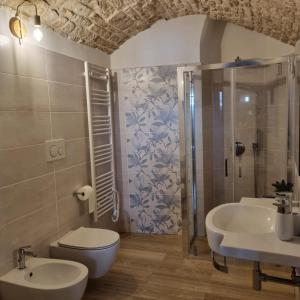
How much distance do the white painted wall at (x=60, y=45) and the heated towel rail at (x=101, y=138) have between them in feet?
0.40

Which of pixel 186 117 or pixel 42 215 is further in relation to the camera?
pixel 186 117

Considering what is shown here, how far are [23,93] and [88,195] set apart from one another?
1127 mm

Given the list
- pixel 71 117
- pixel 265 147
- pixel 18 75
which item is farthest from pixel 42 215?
pixel 265 147

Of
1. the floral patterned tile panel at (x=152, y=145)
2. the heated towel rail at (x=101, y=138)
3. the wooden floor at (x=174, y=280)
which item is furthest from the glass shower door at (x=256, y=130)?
the heated towel rail at (x=101, y=138)

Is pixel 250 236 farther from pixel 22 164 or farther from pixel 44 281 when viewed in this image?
pixel 22 164

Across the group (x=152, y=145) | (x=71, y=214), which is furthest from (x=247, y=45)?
(x=71, y=214)

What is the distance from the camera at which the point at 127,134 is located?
3.61m

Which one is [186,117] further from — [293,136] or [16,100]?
[16,100]

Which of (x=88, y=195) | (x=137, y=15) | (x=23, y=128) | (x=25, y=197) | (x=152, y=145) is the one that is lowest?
(x=88, y=195)

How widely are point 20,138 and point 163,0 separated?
186 cm

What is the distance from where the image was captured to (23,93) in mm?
2176

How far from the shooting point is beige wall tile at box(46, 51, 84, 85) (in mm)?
2479

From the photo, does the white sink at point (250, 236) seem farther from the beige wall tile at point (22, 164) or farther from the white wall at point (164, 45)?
the white wall at point (164, 45)

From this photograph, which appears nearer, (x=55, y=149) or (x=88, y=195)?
(x=55, y=149)
